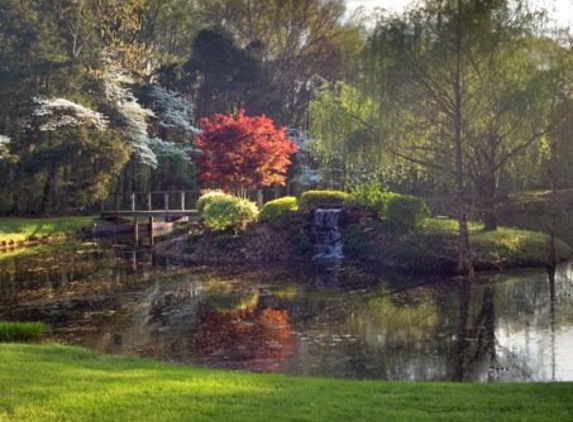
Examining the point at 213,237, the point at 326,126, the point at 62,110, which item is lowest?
the point at 213,237

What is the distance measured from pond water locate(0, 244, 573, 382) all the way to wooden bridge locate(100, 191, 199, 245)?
12.3 meters

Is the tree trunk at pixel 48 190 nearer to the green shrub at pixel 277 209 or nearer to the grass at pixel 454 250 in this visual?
the green shrub at pixel 277 209

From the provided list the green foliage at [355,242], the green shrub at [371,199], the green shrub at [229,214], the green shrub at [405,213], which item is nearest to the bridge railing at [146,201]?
the green shrub at [229,214]

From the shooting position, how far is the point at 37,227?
112ft

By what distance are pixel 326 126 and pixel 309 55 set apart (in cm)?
2574

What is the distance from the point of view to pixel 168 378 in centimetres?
838

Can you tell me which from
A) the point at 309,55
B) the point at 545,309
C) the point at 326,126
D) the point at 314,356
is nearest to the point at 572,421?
the point at 314,356

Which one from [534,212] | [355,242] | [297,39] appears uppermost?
[297,39]

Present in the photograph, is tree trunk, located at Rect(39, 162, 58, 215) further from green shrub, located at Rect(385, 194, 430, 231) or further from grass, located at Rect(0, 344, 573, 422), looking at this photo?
grass, located at Rect(0, 344, 573, 422)

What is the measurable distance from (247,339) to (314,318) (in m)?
2.40

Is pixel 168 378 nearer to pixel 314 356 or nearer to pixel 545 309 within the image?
pixel 314 356

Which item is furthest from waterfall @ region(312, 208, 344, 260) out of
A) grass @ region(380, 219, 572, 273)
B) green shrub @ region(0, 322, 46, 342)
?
green shrub @ region(0, 322, 46, 342)

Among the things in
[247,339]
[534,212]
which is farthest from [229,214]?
[534,212]

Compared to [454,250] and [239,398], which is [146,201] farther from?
[239,398]
